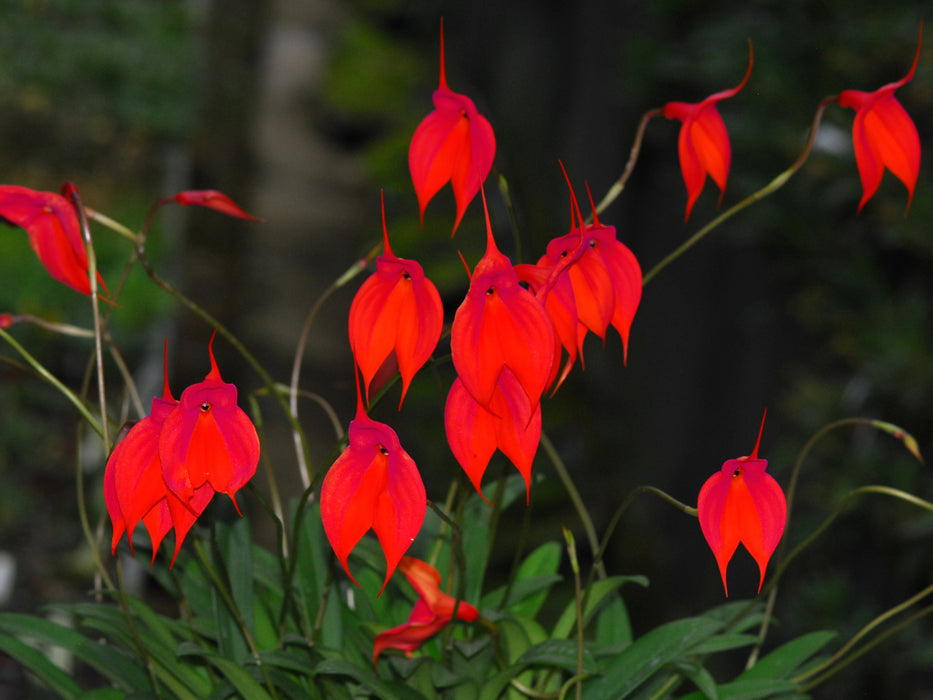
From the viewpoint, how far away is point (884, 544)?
1467mm

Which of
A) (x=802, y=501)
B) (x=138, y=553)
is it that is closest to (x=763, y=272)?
(x=802, y=501)

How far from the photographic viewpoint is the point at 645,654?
0.54 m

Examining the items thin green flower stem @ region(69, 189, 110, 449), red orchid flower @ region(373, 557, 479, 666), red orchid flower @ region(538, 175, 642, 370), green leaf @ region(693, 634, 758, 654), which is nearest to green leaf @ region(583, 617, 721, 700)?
green leaf @ region(693, 634, 758, 654)

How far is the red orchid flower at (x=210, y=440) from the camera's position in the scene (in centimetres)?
37

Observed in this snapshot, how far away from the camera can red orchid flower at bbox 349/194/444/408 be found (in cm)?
38

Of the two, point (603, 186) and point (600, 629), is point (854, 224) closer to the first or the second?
point (603, 186)

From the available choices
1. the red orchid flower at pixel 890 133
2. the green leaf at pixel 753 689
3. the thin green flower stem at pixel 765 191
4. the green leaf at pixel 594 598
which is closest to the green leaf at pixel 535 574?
the green leaf at pixel 594 598

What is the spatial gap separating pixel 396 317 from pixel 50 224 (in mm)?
227

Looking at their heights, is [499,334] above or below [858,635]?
above

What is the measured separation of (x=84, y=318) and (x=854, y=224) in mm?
2904

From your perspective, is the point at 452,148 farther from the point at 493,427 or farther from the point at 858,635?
the point at 858,635

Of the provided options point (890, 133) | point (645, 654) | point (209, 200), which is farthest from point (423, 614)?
point (890, 133)

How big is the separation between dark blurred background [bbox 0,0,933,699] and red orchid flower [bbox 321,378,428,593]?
18 cm

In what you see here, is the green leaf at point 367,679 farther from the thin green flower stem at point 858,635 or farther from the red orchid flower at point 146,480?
the thin green flower stem at point 858,635
